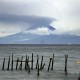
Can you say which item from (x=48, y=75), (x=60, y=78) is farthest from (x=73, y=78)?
(x=48, y=75)

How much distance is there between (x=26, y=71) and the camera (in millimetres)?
66062

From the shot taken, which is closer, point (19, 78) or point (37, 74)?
point (19, 78)

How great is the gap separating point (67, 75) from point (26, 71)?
10.1 m

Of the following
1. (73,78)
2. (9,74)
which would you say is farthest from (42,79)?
(9,74)

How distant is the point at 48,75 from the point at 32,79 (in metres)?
6.32

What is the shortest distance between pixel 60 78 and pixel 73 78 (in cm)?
227

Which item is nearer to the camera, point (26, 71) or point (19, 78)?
point (19, 78)

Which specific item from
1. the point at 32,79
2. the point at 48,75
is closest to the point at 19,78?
the point at 32,79

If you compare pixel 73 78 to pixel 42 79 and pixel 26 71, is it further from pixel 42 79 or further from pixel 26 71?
pixel 26 71

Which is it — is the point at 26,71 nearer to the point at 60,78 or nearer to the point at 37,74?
the point at 37,74

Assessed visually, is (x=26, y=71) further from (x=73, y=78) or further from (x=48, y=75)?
(x=73, y=78)

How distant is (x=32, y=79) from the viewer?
5488cm

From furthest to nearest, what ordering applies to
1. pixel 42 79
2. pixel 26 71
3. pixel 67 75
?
pixel 26 71 → pixel 67 75 → pixel 42 79

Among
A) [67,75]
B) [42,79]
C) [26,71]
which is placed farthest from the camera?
[26,71]
